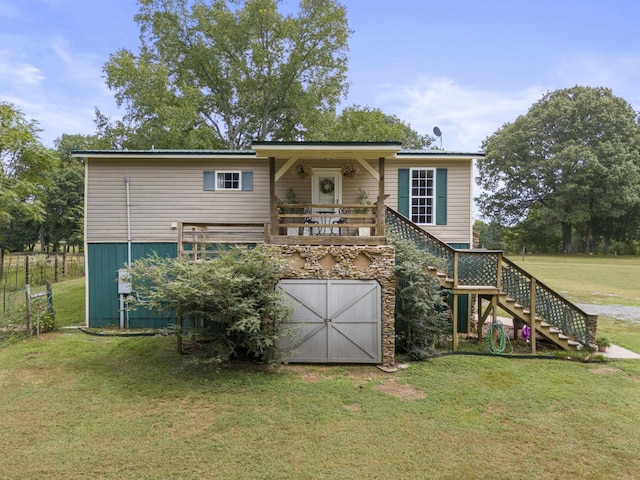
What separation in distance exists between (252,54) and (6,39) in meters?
12.4

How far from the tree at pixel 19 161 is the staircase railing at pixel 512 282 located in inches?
567

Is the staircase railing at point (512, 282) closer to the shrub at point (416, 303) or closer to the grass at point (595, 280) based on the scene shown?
the shrub at point (416, 303)

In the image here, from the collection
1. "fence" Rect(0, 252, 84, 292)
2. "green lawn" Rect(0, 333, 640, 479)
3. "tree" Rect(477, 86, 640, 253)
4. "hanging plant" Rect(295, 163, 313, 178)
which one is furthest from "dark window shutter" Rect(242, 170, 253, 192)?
"tree" Rect(477, 86, 640, 253)

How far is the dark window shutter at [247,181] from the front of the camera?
10466 mm

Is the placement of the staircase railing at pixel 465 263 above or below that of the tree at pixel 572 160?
below

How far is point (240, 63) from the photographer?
72.3 feet

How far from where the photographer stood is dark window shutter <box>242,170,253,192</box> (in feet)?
34.3

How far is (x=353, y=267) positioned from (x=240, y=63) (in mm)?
19804

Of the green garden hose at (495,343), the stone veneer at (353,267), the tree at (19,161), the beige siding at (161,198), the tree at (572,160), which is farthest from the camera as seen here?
the tree at (572,160)

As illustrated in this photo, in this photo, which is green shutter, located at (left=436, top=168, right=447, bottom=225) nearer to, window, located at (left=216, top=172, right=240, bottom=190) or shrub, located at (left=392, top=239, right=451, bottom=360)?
shrub, located at (left=392, top=239, right=451, bottom=360)

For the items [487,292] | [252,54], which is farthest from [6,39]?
[487,292]

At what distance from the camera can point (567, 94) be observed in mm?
36406

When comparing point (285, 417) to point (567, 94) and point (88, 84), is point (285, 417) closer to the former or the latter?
point (88, 84)

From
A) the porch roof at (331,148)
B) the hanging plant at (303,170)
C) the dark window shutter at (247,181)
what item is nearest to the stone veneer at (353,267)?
the porch roof at (331,148)
